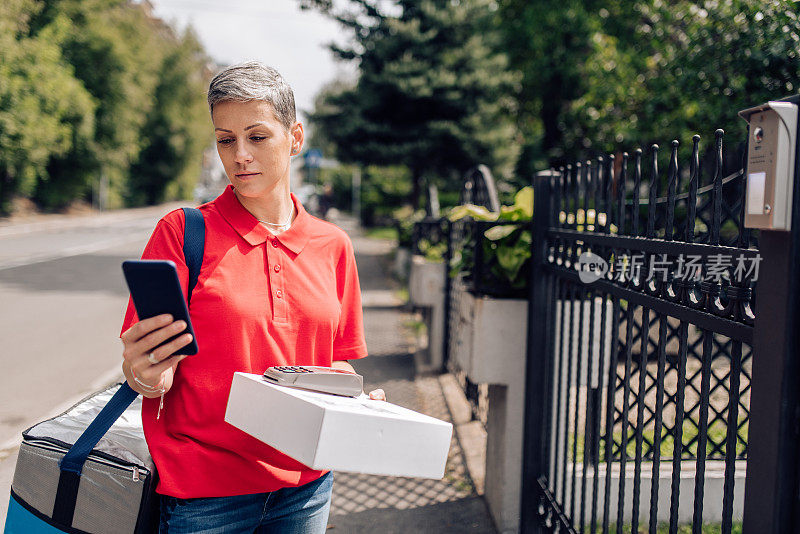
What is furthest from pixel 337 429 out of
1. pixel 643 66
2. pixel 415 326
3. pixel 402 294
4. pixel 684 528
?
pixel 402 294

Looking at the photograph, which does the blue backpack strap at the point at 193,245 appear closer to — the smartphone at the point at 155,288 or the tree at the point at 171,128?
the smartphone at the point at 155,288

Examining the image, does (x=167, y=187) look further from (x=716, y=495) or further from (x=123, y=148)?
(x=716, y=495)

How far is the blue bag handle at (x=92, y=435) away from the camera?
1.67 metres

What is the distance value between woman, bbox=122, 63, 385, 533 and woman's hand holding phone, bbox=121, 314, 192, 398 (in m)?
0.01

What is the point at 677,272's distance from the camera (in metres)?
1.98

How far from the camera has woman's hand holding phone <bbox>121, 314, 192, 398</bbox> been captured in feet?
4.71

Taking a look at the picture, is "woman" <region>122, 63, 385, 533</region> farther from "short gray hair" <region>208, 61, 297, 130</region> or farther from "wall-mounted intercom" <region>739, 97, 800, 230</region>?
"wall-mounted intercom" <region>739, 97, 800, 230</region>

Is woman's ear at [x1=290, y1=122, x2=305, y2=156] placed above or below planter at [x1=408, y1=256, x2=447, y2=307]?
above

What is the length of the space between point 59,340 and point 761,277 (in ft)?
26.0

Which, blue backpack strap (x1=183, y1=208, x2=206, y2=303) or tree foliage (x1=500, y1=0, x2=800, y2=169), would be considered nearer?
blue backpack strap (x1=183, y1=208, x2=206, y2=303)

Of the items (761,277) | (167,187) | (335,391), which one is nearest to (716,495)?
(761,277)

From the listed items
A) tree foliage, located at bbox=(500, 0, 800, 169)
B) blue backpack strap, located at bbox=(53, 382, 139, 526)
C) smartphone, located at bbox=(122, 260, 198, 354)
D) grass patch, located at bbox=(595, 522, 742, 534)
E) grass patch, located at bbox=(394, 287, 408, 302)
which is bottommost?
grass patch, located at bbox=(595, 522, 742, 534)

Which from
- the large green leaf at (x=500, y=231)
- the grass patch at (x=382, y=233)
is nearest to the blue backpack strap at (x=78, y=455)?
the large green leaf at (x=500, y=231)

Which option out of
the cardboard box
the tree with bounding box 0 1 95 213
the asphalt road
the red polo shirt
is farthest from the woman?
the tree with bounding box 0 1 95 213
